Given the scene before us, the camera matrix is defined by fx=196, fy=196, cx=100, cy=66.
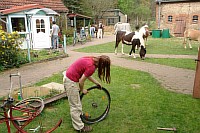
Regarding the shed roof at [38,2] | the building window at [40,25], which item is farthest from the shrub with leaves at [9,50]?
the shed roof at [38,2]

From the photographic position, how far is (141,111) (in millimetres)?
4672

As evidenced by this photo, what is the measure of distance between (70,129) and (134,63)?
21.9ft

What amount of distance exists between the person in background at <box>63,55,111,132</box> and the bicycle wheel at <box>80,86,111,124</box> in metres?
0.28

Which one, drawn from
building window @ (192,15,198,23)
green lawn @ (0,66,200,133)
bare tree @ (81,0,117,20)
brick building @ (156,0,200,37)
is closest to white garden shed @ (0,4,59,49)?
green lawn @ (0,66,200,133)

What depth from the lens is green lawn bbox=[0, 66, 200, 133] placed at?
13.1 feet

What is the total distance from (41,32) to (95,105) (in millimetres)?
10994

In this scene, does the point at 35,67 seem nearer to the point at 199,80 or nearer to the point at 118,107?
the point at 118,107

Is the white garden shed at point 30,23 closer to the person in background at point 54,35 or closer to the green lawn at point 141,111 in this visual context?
the person in background at point 54,35

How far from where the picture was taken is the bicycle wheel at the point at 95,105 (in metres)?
4.19

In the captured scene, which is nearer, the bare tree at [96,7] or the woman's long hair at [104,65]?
the woman's long hair at [104,65]

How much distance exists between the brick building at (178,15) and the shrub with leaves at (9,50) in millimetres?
20473

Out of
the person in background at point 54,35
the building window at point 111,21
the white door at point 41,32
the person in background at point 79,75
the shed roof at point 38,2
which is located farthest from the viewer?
the building window at point 111,21

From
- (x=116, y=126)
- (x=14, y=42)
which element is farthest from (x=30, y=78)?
(x=116, y=126)

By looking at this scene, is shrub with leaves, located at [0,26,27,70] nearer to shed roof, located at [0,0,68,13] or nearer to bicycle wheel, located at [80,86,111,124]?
bicycle wheel, located at [80,86,111,124]
